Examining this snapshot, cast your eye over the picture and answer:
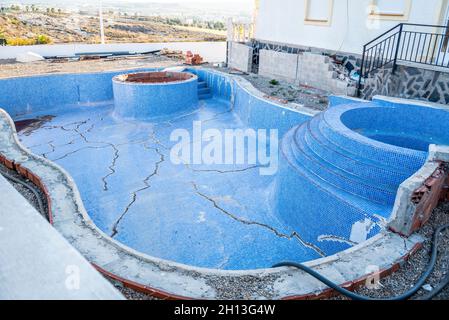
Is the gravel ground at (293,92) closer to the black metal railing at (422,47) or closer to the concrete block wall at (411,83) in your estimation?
the black metal railing at (422,47)

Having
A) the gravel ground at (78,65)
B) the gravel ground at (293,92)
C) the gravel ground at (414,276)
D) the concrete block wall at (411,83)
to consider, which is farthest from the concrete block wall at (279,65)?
the gravel ground at (414,276)

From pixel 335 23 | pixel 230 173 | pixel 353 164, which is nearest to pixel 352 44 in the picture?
pixel 335 23

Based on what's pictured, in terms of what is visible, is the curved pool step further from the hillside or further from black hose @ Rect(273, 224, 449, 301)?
the hillside

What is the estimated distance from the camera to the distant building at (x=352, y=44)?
24.6ft

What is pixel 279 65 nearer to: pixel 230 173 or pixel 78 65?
pixel 230 173

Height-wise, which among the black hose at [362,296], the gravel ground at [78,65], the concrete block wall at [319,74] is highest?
the concrete block wall at [319,74]

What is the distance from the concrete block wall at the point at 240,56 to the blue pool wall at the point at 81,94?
1381 mm

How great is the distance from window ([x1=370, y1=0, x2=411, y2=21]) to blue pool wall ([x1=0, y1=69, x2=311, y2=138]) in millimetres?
3791

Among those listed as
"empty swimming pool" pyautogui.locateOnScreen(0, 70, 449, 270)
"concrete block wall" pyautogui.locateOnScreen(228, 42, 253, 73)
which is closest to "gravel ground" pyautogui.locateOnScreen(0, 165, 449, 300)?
"empty swimming pool" pyautogui.locateOnScreen(0, 70, 449, 270)

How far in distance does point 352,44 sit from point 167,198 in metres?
7.31

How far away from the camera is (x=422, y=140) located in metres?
6.26

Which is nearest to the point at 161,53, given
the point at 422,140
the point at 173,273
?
the point at 422,140

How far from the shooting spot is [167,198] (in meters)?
6.20

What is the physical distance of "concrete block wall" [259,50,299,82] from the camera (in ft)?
36.1
